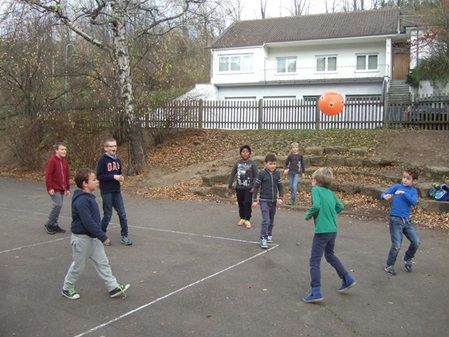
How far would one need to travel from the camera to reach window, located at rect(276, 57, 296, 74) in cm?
3569

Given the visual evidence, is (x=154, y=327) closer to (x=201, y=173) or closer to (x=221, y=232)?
(x=221, y=232)

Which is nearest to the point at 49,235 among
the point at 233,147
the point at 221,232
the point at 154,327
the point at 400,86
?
the point at 221,232

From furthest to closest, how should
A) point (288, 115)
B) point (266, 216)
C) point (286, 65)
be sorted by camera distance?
point (286, 65) → point (288, 115) → point (266, 216)

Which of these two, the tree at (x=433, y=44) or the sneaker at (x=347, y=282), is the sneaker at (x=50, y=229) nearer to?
the sneaker at (x=347, y=282)

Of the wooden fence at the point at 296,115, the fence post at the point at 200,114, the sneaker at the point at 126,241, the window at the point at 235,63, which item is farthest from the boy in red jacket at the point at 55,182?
the window at the point at 235,63

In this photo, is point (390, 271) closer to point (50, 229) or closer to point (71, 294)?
point (71, 294)

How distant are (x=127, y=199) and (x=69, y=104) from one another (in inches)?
362

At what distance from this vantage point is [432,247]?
757cm

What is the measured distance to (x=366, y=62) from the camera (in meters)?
33.3

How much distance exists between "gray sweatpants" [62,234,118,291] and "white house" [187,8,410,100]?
2838 centimetres

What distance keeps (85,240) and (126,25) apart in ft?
43.7

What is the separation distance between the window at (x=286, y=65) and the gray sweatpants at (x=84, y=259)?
106ft

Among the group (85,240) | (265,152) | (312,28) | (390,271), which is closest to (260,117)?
(265,152)

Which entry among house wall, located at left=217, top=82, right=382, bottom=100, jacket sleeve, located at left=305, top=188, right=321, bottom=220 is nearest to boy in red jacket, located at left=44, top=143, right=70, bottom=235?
jacket sleeve, located at left=305, top=188, right=321, bottom=220
